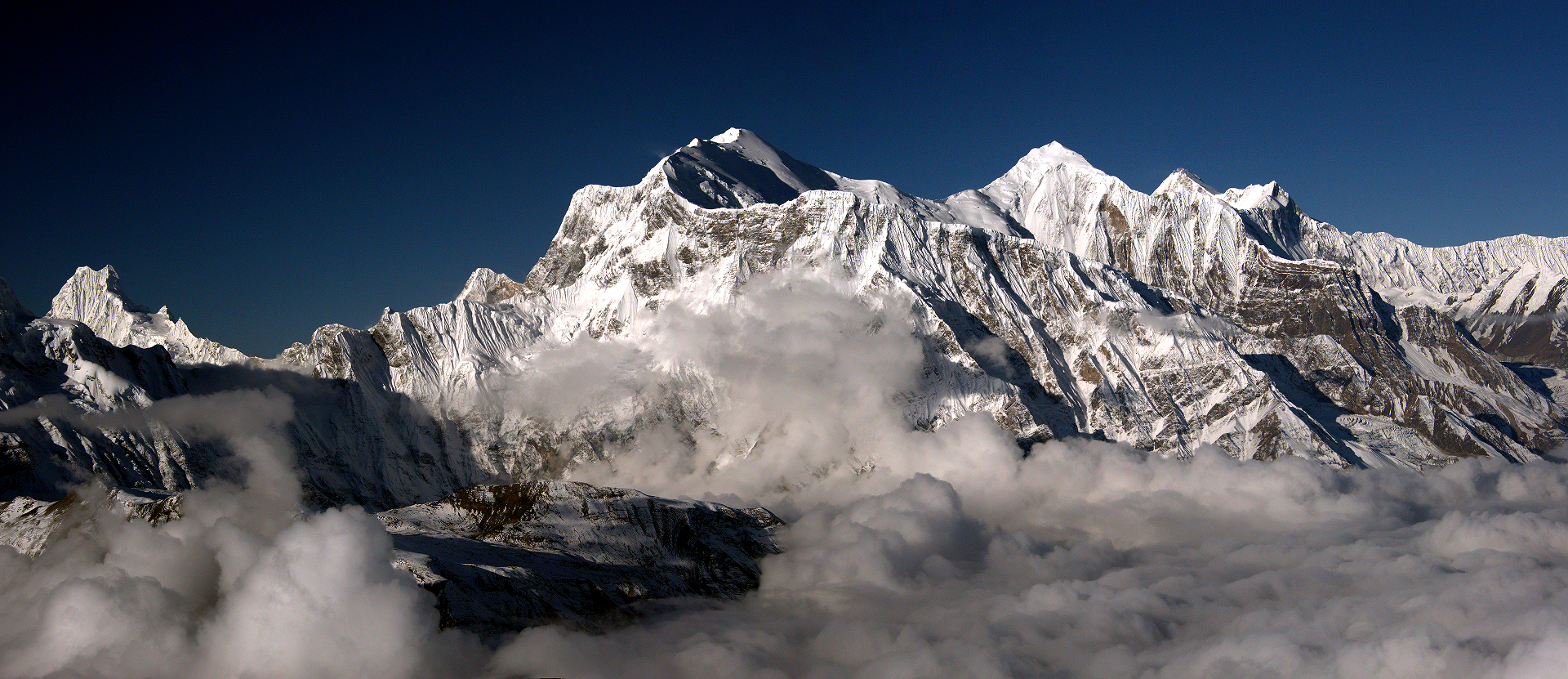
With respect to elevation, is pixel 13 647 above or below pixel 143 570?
below

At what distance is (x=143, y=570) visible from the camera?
19500 centimetres

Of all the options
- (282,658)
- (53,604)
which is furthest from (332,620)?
(53,604)

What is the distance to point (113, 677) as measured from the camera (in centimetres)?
18000

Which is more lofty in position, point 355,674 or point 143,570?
point 143,570

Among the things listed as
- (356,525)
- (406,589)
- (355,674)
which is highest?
(356,525)

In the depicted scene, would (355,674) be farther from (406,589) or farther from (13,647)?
(13,647)

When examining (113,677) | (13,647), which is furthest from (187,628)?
(13,647)

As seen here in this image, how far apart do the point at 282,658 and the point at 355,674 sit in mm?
13071

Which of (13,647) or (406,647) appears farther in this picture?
(406,647)

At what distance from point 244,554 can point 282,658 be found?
2300 centimetres

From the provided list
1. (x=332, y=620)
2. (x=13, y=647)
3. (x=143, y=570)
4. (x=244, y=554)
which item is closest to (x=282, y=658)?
(x=332, y=620)

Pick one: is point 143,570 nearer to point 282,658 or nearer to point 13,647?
point 13,647

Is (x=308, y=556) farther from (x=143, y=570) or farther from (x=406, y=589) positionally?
(x=143, y=570)

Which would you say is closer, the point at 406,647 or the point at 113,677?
the point at 113,677
